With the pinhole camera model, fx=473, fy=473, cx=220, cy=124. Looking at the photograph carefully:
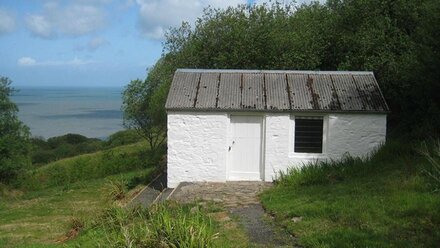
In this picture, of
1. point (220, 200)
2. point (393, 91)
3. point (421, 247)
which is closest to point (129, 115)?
point (393, 91)

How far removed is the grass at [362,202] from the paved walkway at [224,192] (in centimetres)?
53

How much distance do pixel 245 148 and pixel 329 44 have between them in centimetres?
1078

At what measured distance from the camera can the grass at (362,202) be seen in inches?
315

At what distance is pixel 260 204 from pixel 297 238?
3.44m

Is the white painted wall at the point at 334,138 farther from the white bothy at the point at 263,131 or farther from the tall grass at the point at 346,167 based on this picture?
the tall grass at the point at 346,167

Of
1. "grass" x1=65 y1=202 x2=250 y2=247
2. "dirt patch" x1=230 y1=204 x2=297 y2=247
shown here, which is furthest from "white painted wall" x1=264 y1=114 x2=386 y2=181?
"grass" x1=65 y1=202 x2=250 y2=247

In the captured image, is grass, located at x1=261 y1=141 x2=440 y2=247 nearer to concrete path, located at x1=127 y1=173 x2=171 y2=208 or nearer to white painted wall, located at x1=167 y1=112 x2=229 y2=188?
white painted wall, located at x1=167 y1=112 x2=229 y2=188

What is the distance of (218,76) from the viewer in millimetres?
16719

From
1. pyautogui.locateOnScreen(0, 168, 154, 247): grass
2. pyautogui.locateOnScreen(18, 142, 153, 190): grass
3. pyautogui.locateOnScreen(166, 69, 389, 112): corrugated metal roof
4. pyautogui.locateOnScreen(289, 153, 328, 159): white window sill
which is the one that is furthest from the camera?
pyautogui.locateOnScreen(18, 142, 153, 190): grass

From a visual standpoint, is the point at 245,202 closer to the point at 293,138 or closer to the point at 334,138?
the point at 293,138

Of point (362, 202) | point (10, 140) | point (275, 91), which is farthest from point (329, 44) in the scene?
point (10, 140)

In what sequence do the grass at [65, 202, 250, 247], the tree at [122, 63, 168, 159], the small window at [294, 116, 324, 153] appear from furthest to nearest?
the tree at [122, 63, 168, 159] → the small window at [294, 116, 324, 153] → the grass at [65, 202, 250, 247]

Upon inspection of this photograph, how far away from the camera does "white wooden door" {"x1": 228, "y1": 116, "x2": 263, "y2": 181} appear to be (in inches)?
612

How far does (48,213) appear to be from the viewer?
50.4ft
